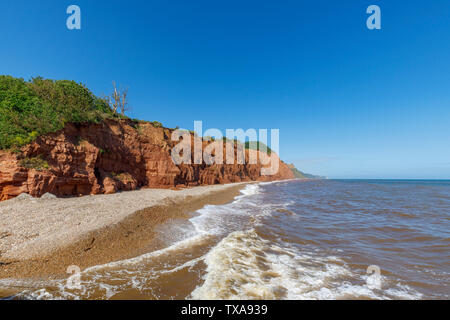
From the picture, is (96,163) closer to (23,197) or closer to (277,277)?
(23,197)

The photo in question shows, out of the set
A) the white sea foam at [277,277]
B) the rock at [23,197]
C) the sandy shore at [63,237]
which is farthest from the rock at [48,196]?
the white sea foam at [277,277]

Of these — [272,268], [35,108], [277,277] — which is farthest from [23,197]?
[277,277]

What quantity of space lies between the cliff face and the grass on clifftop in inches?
22.9

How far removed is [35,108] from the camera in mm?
10867

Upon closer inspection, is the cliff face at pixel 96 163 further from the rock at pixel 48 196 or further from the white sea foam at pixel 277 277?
the white sea foam at pixel 277 277

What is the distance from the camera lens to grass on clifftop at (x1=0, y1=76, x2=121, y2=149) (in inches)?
373

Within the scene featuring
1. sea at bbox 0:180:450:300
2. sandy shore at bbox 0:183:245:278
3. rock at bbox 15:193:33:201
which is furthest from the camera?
rock at bbox 15:193:33:201

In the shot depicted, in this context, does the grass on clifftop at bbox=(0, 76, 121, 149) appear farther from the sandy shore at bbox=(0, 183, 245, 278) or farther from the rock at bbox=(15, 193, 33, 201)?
the sandy shore at bbox=(0, 183, 245, 278)

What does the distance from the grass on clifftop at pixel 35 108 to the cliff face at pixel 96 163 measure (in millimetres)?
582

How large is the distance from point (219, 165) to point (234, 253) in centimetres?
3267

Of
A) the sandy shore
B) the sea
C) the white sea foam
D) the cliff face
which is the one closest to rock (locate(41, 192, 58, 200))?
the cliff face

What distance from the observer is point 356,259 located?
5160 millimetres

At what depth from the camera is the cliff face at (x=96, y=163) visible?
8.90 metres
